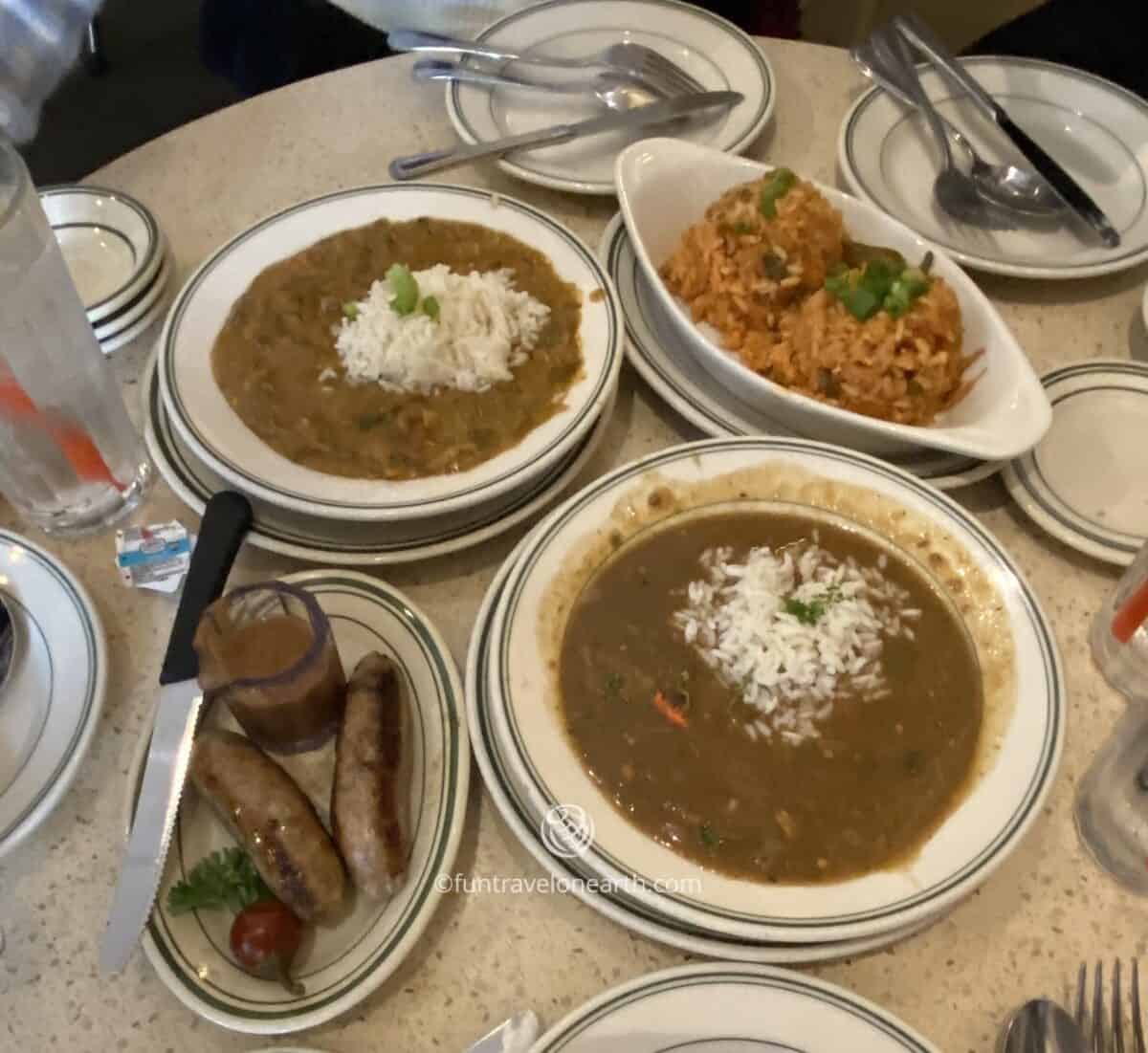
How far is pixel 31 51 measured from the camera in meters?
3.02

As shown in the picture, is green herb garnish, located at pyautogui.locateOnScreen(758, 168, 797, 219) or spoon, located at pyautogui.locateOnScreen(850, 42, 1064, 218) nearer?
green herb garnish, located at pyautogui.locateOnScreen(758, 168, 797, 219)

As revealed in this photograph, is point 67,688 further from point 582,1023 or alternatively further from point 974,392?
point 974,392

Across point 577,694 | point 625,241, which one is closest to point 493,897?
point 577,694

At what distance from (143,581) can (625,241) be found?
110 centimetres

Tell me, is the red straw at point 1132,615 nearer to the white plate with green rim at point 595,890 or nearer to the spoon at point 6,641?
the white plate with green rim at point 595,890

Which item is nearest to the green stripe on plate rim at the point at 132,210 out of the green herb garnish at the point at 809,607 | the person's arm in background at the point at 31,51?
the person's arm in background at the point at 31,51

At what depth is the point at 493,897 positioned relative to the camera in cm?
126

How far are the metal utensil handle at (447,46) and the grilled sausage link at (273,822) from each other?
1.72 metres

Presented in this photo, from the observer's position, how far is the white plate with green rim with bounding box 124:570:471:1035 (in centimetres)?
109

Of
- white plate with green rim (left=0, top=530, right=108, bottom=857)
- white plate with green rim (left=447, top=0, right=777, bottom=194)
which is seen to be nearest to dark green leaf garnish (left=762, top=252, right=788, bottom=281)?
white plate with green rim (left=447, top=0, right=777, bottom=194)

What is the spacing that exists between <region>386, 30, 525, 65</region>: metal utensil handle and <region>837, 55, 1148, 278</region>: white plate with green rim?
746 mm

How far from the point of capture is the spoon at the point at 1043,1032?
108 centimetres

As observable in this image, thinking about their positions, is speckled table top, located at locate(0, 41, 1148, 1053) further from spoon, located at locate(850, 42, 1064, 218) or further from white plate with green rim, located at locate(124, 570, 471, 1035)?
spoon, located at locate(850, 42, 1064, 218)

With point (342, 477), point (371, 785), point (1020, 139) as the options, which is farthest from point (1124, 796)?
point (1020, 139)
